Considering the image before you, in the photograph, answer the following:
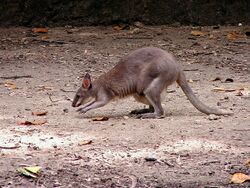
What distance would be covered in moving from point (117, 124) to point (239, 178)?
1.83 meters

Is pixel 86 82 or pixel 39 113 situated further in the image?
pixel 86 82

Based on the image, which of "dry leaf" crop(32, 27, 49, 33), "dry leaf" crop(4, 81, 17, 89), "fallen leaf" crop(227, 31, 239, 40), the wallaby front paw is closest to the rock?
the wallaby front paw

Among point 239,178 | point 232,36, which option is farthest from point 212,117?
point 232,36

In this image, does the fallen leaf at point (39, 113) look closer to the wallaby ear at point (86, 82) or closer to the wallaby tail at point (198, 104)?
the wallaby ear at point (86, 82)

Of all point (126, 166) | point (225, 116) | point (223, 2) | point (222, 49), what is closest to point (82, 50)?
point (222, 49)

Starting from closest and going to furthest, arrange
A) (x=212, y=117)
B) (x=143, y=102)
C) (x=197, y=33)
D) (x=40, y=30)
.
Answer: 1. (x=212, y=117)
2. (x=143, y=102)
3. (x=197, y=33)
4. (x=40, y=30)

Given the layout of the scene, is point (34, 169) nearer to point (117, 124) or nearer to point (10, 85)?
point (117, 124)

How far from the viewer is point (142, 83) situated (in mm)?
6539

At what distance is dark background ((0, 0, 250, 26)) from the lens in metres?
12.0

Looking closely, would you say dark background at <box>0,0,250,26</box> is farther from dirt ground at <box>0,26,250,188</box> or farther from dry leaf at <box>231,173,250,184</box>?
dry leaf at <box>231,173,250,184</box>

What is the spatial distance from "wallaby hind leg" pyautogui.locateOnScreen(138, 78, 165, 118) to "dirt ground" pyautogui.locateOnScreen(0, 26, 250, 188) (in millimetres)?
164

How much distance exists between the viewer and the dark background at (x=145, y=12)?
1202 cm

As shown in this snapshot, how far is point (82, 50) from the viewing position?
34.0ft

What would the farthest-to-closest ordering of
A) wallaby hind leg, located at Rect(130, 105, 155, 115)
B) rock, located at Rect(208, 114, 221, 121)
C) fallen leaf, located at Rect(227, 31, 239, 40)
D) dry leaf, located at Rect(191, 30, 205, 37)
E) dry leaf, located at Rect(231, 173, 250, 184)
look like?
dry leaf, located at Rect(191, 30, 205, 37)
fallen leaf, located at Rect(227, 31, 239, 40)
wallaby hind leg, located at Rect(130, 105, 155, 115)
rock, located at Rect(208, 114, 221, 121)
dry leaf, located at Rect(231, 173, 250, 184)
